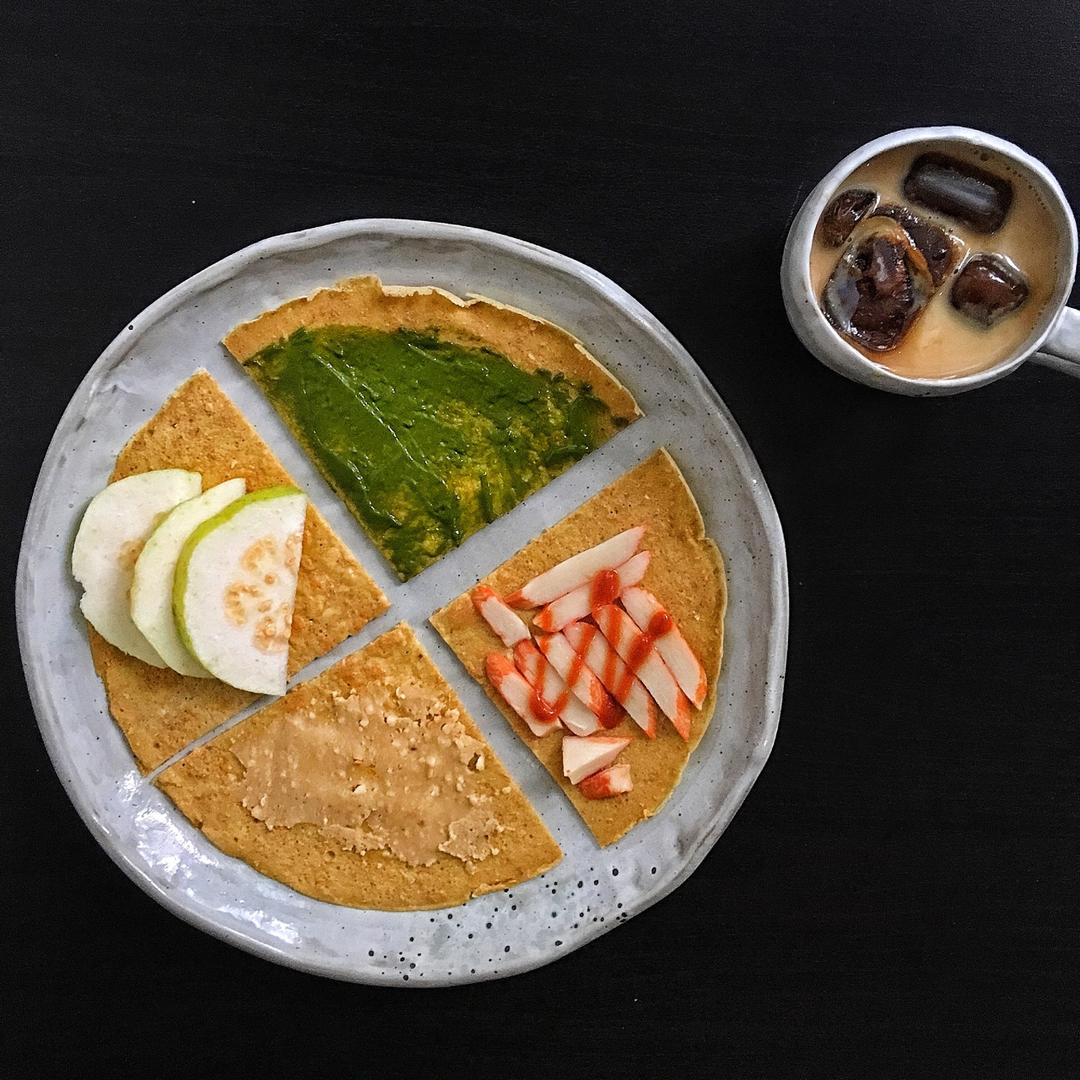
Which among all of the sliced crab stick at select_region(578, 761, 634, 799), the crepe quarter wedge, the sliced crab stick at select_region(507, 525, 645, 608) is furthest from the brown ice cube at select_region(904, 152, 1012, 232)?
the sliced crab stick at select_region(578, 761, 634, 799)

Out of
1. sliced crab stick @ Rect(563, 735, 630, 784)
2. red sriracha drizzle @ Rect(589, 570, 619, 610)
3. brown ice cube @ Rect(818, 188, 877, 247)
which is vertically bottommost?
sliced crab stick @ Rect(563, 735, 630, 784)

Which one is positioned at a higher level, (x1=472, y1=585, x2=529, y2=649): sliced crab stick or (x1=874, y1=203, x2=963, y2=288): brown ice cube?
(x1=874, y1=203, x2=963, y2=288): brown ice cube

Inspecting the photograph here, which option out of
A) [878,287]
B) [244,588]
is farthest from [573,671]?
[878,287]

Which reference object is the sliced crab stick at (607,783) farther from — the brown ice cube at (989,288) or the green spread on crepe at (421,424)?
the brown ice cube at (989,288)

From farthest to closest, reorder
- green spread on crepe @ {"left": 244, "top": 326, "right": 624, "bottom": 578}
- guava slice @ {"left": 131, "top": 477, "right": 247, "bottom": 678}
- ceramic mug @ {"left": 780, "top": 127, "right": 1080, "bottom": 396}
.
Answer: green spread on crepe @ {"left": 244, "top": 326, "right": 624, "bottom": 578}
guava slice @ {"left": 131, "top": 477, "right": 247, "bottom": 678}
ceramic mug @ {"left": 780, "top": 127, "right": 1080, "bottom": 396}

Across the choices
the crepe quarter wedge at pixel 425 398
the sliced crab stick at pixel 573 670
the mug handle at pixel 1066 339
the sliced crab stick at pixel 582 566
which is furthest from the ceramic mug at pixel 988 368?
the sliced crab stick at pixel 573 670

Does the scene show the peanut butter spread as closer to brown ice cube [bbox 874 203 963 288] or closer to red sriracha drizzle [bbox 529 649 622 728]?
red sriracha drizzle [bbox 529 649 622 728]

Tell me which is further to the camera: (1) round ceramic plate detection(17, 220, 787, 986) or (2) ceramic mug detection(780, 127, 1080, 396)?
(1) round ceramic plate detection(17, 220, 787, 986)
